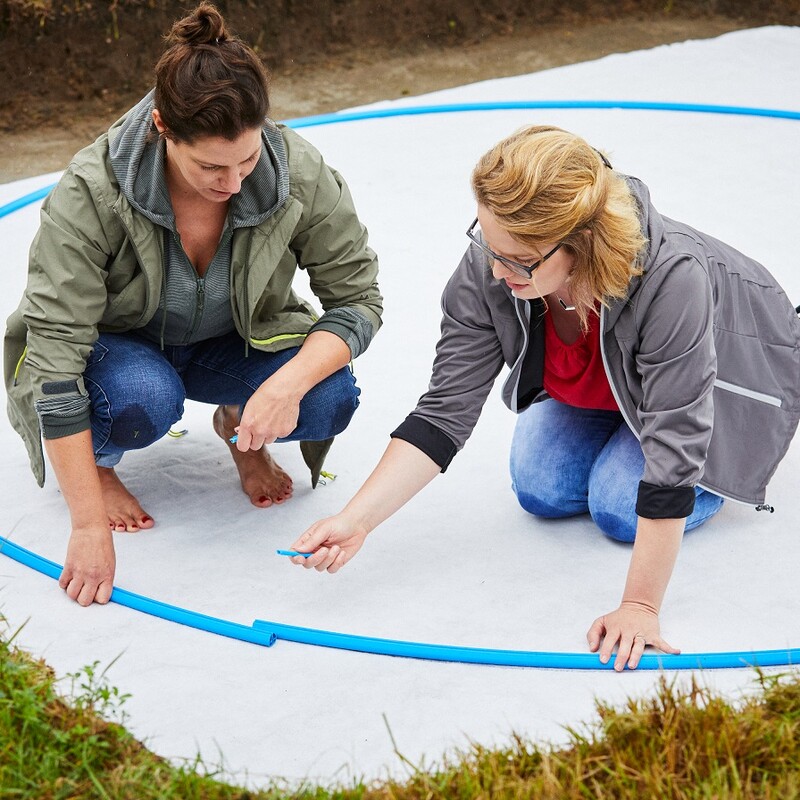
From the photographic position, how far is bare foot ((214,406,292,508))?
2506 mm

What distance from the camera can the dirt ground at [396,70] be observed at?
5613 millimetres

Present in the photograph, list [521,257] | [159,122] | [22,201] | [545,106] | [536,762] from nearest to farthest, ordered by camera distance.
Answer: [536,762] < [521,257] < [159,122] < [22,201] < [545,106]

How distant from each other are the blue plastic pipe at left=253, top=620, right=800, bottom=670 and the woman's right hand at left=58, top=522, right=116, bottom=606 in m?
0.33

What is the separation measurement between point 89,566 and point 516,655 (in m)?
0.84

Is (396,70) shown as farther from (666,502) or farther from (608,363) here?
(666,502)

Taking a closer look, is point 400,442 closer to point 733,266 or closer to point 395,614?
point 395,614

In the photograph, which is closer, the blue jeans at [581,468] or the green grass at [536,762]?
the green grass at [536,762]

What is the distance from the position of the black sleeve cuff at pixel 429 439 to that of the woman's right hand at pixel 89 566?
0.60 meters

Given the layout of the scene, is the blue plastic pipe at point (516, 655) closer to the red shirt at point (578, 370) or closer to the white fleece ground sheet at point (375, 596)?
the white fleece ground sheet at point (375, 596)

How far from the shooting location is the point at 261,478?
252cm

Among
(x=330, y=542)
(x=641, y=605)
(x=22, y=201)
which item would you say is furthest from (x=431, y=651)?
(x=22, y=201)

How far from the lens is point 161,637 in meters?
2.04

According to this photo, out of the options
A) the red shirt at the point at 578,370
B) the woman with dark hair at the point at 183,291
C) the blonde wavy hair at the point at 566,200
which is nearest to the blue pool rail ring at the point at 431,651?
the woman with dark hair at the point at 183,291

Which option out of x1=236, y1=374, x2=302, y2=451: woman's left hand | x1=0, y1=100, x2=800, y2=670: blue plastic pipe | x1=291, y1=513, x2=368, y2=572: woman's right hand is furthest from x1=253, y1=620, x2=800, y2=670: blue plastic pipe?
x1=236, y1=374, x2=302, y2=451: woman's left hand
